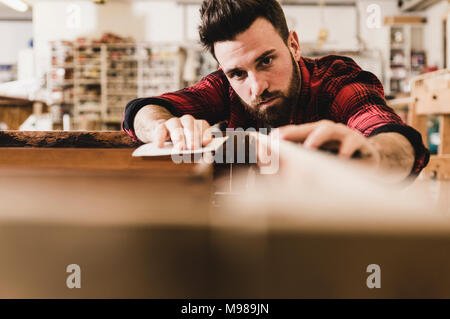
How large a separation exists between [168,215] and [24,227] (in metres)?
0.23

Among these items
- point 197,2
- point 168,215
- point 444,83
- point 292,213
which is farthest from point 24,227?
point 197,2

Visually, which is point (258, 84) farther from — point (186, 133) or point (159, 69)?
point (159, 69)

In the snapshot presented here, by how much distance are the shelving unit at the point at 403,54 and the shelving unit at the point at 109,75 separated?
12.7ft

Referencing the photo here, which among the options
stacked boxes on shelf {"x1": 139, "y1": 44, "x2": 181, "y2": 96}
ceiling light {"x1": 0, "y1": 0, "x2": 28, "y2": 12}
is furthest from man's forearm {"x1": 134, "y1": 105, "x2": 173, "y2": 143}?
ceiling light {"x1": 0, "y1": 0, "x2": 28, "y2": 12}

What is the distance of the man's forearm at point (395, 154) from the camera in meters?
0.52

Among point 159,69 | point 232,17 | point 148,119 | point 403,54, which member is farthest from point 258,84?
point 403,54

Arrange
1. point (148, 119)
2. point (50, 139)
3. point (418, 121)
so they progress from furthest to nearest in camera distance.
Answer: point (418, 121)
point (148, 119)
point (50, 139)

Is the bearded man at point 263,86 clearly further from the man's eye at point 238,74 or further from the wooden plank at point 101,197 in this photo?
the wooden plank at point 101,197

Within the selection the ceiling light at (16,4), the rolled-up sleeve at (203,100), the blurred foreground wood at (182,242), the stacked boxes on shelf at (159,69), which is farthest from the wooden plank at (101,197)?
the ceiling light at (16,4)

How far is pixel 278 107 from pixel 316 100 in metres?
0.13

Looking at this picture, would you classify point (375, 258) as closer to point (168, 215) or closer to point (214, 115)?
point (168, 215)

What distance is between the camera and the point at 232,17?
37.2 inches

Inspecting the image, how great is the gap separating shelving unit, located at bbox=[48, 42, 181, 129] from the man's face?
5.53m

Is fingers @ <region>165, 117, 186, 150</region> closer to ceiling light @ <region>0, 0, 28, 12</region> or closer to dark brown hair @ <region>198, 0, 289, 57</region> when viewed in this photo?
dark brown hair @ <region>198, 0, 289, 57</region>
